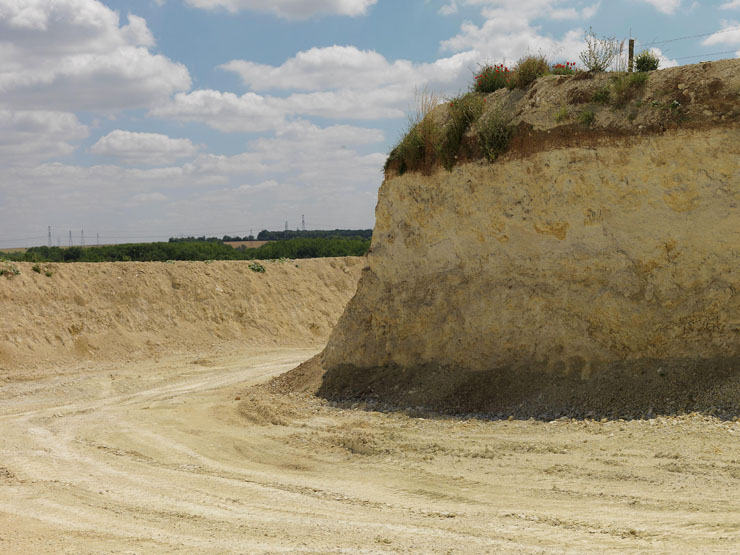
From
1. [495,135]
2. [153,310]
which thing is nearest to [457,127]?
[495,135]

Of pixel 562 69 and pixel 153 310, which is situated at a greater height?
pixel 562 69

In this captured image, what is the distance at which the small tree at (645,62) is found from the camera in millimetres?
9672

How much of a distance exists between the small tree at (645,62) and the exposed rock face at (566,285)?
158 centimetres

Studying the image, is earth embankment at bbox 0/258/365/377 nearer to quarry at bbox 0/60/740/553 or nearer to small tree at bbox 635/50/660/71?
quarry at bbox 0/60/740/553

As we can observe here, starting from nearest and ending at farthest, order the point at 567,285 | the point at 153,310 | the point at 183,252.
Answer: the point at 567,285, the point at 153,310, the point at 183,252

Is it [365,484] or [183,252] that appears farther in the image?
[183,252]

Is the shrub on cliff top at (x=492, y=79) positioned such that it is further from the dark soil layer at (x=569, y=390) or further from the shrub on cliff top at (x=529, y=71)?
the dark soil layer at (x=569, y=390)

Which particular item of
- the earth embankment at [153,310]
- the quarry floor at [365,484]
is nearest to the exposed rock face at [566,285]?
the quarry floor at [365,484]

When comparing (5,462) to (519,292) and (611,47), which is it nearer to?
(519,292)

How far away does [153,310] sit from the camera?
868 inches

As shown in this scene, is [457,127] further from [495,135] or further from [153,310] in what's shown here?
[153,310]

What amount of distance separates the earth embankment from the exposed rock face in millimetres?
11051

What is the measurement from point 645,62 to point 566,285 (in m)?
3.58

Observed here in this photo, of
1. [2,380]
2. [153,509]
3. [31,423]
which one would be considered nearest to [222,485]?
[153,509]
